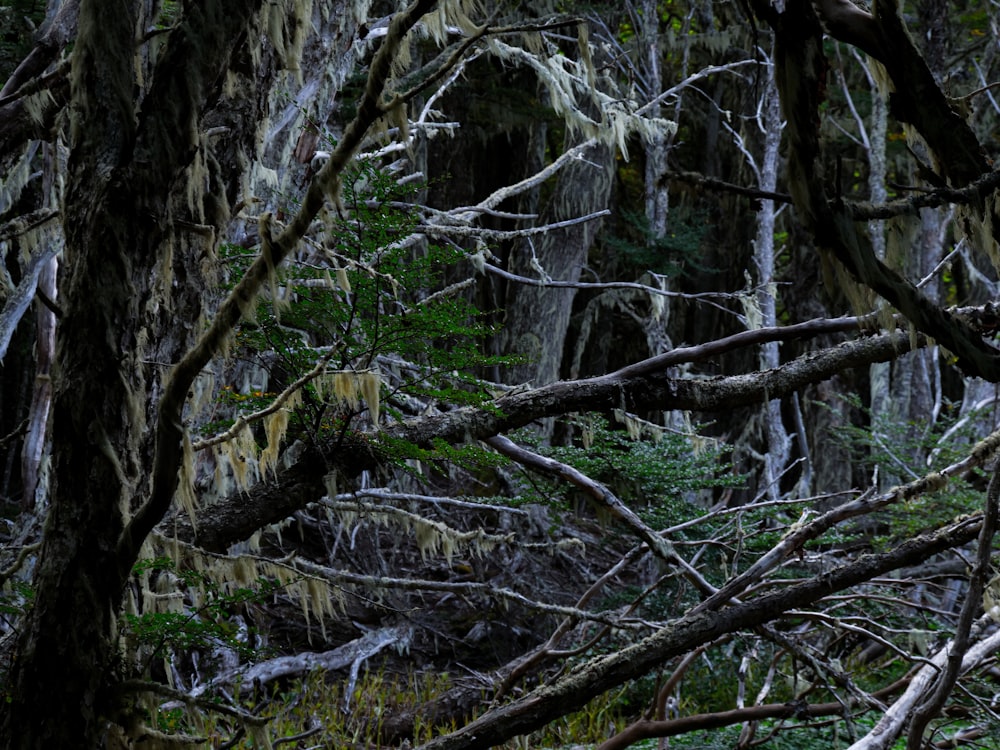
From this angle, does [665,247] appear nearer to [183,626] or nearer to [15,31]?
[15,31]

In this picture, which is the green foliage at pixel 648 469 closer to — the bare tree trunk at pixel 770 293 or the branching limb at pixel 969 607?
the branching limb at pixel 969 607

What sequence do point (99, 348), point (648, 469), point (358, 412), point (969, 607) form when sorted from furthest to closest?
point (648, 469), point (358, 412), point (969, 607), point (99, 348)

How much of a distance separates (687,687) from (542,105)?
761 cm

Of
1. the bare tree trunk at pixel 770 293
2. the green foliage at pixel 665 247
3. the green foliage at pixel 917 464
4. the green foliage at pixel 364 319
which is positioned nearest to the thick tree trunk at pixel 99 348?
the green foliage at pixel 364 319

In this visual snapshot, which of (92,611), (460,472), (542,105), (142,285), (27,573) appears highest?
(542,105)

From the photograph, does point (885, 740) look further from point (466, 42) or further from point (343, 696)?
point (343, 696)

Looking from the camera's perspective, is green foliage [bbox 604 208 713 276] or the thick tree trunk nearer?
the thick tree trunk

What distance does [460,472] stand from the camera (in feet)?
37.4

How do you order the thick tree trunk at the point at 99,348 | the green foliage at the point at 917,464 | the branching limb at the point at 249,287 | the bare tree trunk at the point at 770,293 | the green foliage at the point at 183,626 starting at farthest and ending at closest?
the bare tree trunk at the point at 770,293, the green foliage at the point at 917,464, the green foliage at the point at 183,626, the thick tree trunk at the point at 99,348, the branching limb at the point at 249,287

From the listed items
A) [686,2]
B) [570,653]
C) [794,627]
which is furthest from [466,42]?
[686,2]

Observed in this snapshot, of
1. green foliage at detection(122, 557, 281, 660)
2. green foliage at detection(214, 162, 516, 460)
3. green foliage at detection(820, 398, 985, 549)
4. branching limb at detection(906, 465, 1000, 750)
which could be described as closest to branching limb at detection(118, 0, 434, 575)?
green foliage at detection(122, 557, 281, 660)

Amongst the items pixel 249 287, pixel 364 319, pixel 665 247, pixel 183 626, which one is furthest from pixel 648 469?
pixel 665 247

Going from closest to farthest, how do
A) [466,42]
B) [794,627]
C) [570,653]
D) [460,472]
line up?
[466,42] < [570,653] < [794,627] < [460,472]

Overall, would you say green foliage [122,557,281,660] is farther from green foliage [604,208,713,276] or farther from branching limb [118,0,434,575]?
green foliage [604,208,713,276]
